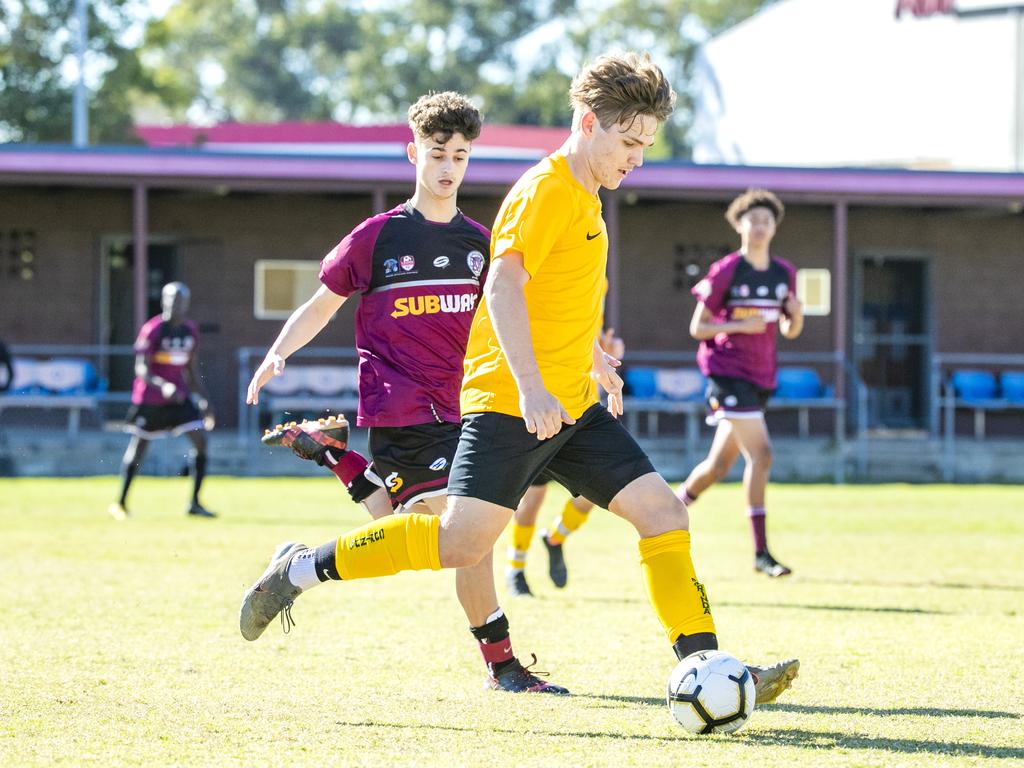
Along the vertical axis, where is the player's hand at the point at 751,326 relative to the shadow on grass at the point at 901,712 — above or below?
above

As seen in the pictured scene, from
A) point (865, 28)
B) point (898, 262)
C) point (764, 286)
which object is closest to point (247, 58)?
point (865, 28)

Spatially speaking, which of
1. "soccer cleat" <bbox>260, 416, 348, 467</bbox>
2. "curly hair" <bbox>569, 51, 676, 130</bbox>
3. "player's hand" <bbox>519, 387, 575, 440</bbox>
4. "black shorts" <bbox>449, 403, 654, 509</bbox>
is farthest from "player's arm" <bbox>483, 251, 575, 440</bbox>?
"soccer cleat" <bbox>260, 416, 348, 467</bbox>

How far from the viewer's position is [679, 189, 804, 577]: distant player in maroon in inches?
370

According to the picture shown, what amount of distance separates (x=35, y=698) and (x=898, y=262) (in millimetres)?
21345

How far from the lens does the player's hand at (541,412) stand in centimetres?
453

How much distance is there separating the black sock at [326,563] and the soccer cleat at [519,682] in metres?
0.78

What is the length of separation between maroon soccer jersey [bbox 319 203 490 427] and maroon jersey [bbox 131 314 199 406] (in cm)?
787

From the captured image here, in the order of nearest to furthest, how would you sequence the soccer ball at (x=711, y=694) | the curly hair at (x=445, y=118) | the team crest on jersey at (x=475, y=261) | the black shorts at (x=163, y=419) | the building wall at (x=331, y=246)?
the soccer ball at (x=711, y=694) < the curly hair at (x=445, y=118) < the team crest on jersey at (x=475, y=261) < the black shorts at (x=163, y=419) < the building wall at (x=331, y=246)


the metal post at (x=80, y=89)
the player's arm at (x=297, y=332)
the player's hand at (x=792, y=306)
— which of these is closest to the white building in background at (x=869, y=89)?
the metal post at (x=80, y=89)

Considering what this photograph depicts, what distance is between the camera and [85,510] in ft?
46.6

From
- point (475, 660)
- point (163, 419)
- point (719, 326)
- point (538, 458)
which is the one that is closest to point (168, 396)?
point (163, 419)

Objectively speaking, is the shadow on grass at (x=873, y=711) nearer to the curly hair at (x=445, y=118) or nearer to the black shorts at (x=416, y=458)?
the black shorts at (x=416, y=458)

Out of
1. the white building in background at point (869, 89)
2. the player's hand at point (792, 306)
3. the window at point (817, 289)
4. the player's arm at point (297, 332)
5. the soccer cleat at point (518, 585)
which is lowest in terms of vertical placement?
the soccer cleat at point (518, 585)

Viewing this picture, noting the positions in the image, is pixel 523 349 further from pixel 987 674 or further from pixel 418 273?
pixel 987 674
